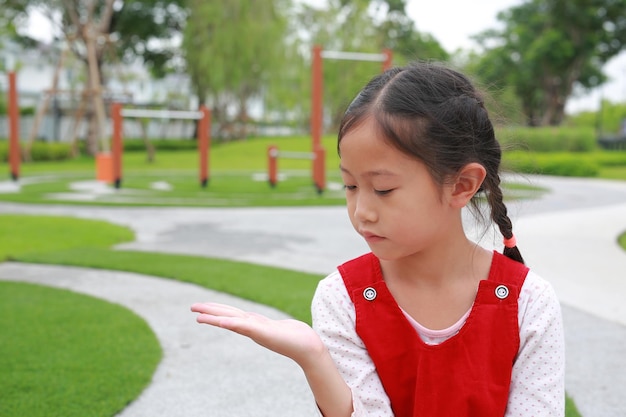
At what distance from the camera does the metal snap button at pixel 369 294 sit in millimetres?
1606

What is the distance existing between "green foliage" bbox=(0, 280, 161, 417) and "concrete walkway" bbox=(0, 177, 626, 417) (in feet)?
0.35

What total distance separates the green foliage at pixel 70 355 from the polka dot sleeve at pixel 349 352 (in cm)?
146

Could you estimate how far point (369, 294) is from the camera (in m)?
1.61

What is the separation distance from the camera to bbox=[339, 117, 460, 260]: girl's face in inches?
58.5

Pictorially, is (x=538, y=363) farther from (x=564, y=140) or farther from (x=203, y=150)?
(x=564, y=140)

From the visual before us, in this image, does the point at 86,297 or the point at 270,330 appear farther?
the point at 86,297

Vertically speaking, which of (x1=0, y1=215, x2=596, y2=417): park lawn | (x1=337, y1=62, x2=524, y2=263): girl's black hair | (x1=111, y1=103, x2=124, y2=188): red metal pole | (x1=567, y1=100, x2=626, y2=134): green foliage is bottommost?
(x1=0, y1=215, x2=596, y2=417): park lawn

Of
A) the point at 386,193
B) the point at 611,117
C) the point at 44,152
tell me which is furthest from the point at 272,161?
the point at 611,117

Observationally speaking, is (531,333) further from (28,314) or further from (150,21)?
(150,21)

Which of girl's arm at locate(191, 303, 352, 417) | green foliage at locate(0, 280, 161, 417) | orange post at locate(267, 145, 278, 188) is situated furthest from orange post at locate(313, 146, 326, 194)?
girl's arm at locate(191, 303, 352, 417)

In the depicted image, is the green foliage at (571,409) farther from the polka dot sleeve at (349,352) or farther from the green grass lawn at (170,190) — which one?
the green grass lawn at (170,190)

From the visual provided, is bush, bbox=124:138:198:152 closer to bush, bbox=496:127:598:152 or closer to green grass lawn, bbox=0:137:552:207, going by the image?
green grass lawn, bbox=0:137:552:207

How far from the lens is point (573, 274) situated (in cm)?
573

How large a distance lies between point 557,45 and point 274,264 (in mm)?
35775
